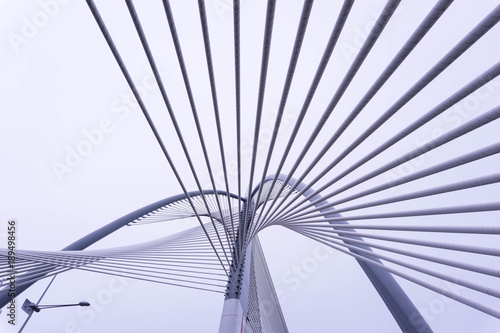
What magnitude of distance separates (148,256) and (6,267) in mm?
3013

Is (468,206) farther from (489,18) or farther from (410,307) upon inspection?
(410,307)

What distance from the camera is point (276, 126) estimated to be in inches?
159

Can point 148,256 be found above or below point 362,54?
below

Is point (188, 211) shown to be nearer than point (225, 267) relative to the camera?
No

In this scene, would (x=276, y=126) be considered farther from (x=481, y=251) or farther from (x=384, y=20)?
(x=481, y=251)

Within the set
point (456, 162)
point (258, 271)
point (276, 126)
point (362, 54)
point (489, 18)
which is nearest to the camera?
point (489, 18)

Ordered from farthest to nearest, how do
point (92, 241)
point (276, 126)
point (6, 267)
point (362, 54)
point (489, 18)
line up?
point (92, 241) → point (6, 267) → point (276, 126) → point (362, 54) → point (489, 18)

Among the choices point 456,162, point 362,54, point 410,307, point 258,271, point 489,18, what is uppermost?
point 362,54

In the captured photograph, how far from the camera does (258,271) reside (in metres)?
13.4

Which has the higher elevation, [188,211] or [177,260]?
[188,211]

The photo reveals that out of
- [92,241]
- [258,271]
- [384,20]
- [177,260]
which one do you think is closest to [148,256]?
[177,260]

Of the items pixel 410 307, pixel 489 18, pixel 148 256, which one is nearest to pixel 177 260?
pixel 148 256

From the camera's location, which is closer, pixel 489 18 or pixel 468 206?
pixel 489 18

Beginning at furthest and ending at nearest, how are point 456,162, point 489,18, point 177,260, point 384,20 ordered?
point 177,260
point 456,162
point 384,20
point 489,18
